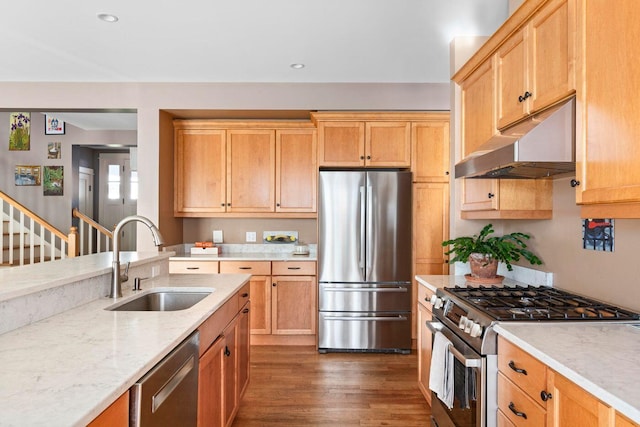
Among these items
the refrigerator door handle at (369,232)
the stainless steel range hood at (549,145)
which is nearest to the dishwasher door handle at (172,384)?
the stainless steel range hood at (549,145)

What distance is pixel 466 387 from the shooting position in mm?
1863

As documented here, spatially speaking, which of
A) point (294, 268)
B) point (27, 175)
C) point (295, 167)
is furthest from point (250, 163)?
point (27, 175)

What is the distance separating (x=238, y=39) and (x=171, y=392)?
2.55 metres

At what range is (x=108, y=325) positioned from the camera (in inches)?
62.5

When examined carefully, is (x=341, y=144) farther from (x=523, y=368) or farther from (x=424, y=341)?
(x=523, y=368)

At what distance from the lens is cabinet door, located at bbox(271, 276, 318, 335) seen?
414cm

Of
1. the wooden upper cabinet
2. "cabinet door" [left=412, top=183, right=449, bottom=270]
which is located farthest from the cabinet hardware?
"cabinet door" [left=412, top=183, right=449, bottom=270]

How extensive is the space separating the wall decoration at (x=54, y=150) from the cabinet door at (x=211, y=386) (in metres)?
6.02

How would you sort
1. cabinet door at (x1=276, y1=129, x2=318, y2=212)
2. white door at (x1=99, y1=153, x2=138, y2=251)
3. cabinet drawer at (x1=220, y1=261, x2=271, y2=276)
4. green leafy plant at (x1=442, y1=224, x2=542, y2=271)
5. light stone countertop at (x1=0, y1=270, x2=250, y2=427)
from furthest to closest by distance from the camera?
white door at (x1=99, y1=153, x2=138, y2=251)
cabinet door at (x1=276, y1=129, x2=318, y2=212)
cabinet drawer at (x1=220, y1=261, x2=271, y2=276)
green leafy plant at (x1=442, y1=224, x2=542, y2=271)
light stone countertop at (x1=0, y1=270, x2=250, y2=427)

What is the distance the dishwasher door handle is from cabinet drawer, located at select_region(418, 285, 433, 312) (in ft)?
5.24

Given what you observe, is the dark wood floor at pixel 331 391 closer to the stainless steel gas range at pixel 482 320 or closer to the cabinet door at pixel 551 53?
the stainless steel gas range at pixel 482 320

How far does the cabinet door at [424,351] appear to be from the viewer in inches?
107

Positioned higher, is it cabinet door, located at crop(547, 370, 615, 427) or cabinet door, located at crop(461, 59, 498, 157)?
cabinet door, located at crop(461, 59, 498, 157)

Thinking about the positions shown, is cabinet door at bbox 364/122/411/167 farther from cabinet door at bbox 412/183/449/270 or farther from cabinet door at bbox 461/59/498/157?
cabinet door at bbox 461/59/498/157
